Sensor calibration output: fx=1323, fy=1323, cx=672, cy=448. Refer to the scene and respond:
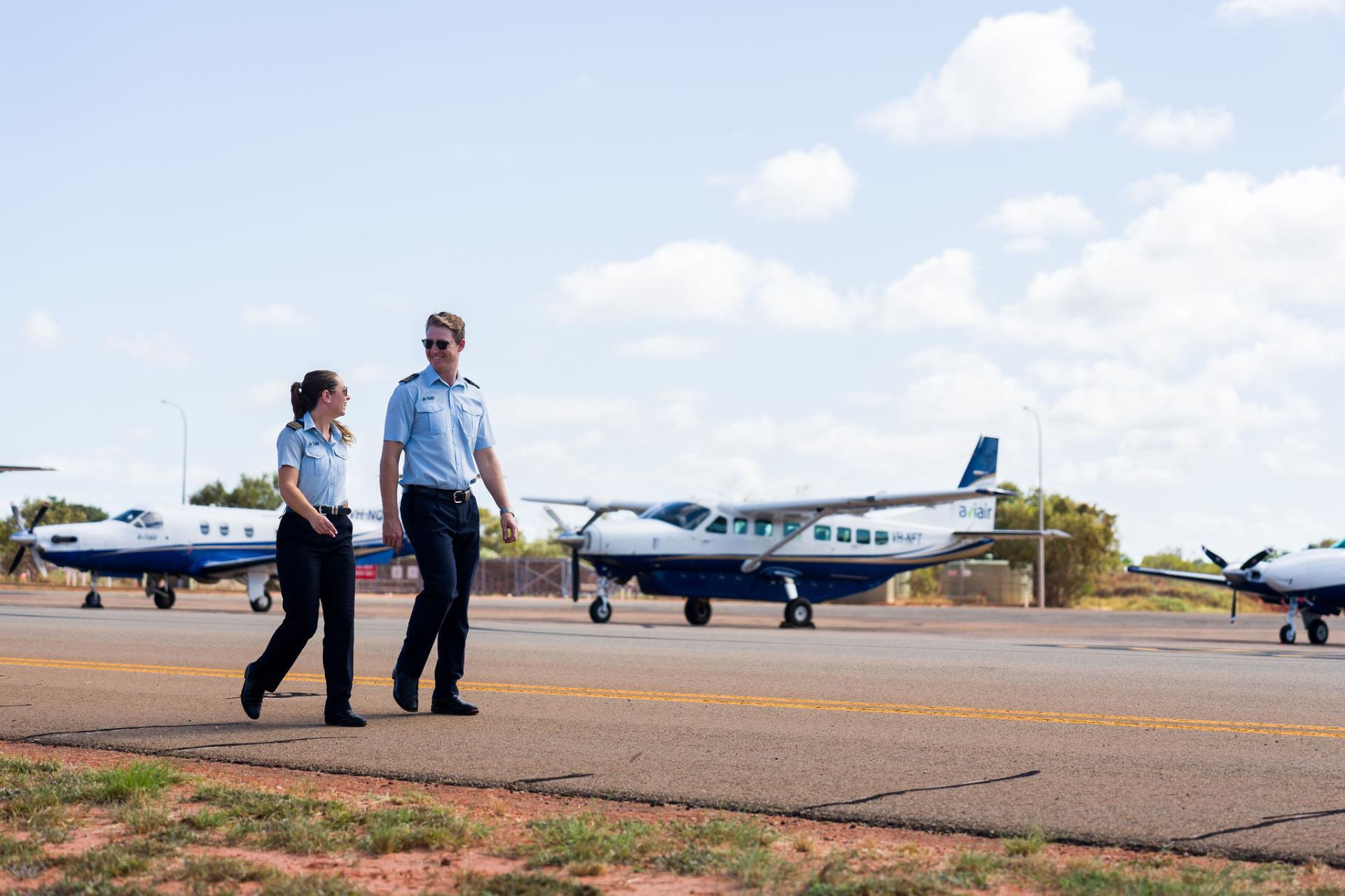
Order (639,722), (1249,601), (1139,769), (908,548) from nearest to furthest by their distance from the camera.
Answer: (1139,769) < (639,722) < (908,548) < (1249,601)

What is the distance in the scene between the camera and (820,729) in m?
7.15

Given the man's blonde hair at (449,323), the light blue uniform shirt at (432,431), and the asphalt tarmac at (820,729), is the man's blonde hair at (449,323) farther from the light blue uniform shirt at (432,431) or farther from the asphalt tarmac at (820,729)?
the asphalt tarmac at (820,729)

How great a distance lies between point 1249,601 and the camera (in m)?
72.1

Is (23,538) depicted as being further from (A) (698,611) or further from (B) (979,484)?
(B) (979,484)

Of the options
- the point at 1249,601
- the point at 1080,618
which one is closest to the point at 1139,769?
the point at 1080,618

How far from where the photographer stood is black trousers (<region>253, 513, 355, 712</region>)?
22.4 ft

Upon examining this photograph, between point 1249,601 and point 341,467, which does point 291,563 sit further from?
point 1249,601

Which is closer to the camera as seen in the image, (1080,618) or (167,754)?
(167,754)

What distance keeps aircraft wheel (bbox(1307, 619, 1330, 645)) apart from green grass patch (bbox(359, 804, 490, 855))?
2139 cm

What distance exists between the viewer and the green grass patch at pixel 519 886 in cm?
362

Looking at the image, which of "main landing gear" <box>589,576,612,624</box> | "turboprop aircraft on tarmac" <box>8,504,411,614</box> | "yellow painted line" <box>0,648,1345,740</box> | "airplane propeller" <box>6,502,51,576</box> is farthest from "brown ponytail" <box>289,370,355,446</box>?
"airplane propeller" <box>6,502,51,576</box>

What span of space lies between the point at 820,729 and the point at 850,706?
3.73ft

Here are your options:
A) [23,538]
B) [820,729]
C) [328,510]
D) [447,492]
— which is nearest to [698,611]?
[23,538]

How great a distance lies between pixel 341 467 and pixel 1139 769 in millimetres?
4276
